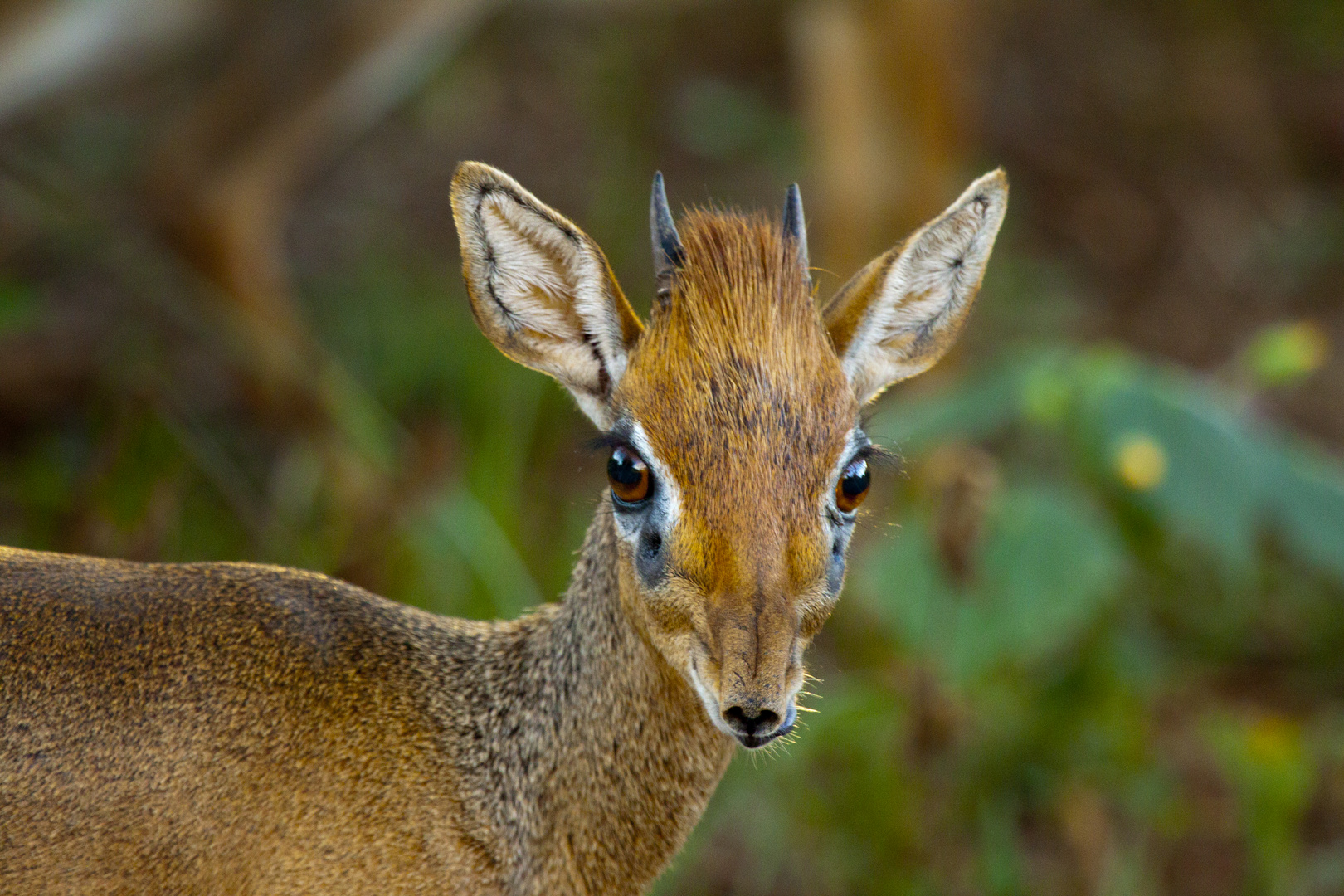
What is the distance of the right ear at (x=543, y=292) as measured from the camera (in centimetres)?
207

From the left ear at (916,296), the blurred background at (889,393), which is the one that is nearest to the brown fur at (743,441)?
the left ear at (916,296)

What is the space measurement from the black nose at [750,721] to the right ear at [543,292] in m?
0.54

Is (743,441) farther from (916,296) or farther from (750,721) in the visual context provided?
(916,296)

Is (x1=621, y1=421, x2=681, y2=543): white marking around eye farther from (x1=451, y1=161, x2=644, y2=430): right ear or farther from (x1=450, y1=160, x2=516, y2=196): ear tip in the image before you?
(x1=450, y1=160, x2=516, y2=196): ear tip

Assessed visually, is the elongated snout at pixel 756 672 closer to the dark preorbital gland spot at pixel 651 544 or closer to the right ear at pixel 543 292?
the dark preorbital gland spot at pixel 651 544

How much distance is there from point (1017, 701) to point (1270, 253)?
4470 millimetres

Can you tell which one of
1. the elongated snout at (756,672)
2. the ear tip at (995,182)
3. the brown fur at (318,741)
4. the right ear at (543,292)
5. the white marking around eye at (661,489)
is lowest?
the brown fur at (318,741)

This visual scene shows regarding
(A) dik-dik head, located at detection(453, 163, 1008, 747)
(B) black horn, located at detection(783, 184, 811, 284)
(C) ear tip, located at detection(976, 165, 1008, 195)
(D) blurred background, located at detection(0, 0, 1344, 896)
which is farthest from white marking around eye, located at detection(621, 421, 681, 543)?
Answer: (C) ear tip, located at detection(976, 165, 1008, 195)

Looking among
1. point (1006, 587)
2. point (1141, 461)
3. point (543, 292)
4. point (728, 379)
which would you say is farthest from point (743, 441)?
point (1006, 587)

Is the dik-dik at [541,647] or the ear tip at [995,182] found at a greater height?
the ear tip at [995,182]

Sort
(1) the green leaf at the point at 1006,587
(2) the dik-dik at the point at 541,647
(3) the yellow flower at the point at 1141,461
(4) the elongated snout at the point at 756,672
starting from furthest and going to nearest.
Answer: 1. (1) the green leaf at the point at 1006,587
2. (3) the yellow flower at the point at 1141,461
3. (2) the dik-dik at the point at 541,647
4. (4) the elongated snout at the point at 756,672

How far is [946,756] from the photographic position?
3.59 meters

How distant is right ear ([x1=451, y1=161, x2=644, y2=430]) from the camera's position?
2074 mm

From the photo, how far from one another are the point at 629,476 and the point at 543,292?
0.37 m
